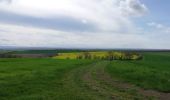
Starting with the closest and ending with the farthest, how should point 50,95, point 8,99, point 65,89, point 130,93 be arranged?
point 8,99 → point 50,95 → point 130,93 → point 65,89

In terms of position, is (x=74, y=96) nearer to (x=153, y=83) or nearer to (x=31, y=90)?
(x=31, y=90)

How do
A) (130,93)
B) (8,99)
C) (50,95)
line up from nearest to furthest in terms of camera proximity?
(8,99) < (50,95) < (130,93)

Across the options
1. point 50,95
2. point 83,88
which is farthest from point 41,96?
point 83,88

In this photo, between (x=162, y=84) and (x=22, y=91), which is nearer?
(x=22, y=91)

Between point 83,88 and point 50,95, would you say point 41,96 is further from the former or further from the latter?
point 83,88

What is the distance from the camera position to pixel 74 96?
21.1m

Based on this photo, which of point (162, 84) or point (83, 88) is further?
point (162, 84)

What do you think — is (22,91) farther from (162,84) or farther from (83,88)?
(162,84)

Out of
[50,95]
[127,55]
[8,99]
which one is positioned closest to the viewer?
[8,99]

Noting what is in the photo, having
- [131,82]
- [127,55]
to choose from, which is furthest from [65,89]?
[127,55]

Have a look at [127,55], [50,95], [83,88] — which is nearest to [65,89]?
[83,88]

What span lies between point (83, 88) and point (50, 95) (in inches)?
175

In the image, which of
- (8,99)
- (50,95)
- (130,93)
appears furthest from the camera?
(130,93)

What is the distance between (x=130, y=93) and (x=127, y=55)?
110 meters
